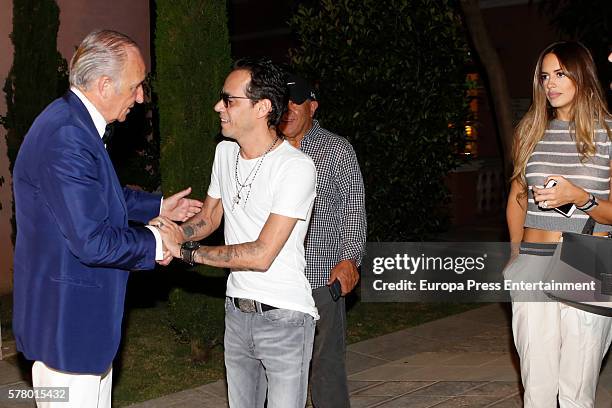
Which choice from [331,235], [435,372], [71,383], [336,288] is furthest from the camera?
[435,372]

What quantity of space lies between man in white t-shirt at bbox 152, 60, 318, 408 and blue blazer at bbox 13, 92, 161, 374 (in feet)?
0.97

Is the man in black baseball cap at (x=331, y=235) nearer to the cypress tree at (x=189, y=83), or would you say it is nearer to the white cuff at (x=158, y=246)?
the white cuff at (x=158, y=246)

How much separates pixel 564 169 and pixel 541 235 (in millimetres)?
351

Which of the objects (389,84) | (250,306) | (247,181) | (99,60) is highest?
(389,84)

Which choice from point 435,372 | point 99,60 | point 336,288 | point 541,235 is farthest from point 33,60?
point 541,235

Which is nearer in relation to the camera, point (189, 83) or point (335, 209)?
point (335, 209)

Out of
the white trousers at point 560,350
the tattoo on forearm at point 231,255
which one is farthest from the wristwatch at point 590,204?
the tattoo on forearm at point 231,255

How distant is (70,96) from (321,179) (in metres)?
1.70

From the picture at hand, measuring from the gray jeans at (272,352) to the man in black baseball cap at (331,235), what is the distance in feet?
3.12

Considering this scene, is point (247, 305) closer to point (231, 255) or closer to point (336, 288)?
point (231, 255)

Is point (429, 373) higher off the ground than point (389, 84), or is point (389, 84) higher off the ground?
point (389, 84)

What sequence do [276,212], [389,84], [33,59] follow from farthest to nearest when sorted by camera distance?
[33,59] < [389,84] < [276,212]

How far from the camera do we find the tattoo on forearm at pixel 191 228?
3.66 meters

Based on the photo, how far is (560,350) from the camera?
395 cm
